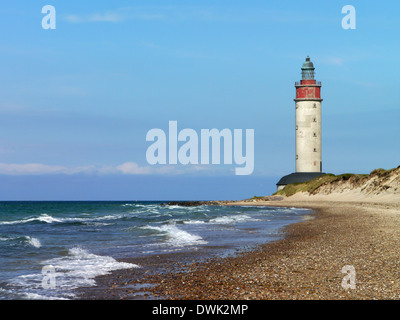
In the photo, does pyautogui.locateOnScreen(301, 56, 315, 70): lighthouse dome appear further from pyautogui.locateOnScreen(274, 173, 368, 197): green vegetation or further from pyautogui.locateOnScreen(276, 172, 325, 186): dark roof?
pyautogui.locateOnScreen(274, 173, 368, 197): green vegetation

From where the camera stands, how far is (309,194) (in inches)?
3118

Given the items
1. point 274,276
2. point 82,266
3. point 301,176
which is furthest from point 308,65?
point 274,276

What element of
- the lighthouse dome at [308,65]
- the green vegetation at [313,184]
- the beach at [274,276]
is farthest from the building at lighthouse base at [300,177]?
the beach at [274,276]

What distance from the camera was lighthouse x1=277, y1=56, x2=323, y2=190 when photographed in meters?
84.9

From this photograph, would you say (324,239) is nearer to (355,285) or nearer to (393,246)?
(393,246)

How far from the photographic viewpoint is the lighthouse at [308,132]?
278ft

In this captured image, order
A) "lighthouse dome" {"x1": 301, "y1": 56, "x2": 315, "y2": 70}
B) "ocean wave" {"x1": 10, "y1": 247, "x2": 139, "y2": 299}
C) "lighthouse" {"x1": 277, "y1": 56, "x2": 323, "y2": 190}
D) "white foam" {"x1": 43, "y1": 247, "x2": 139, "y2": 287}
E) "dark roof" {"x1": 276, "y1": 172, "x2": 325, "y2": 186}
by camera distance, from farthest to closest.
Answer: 1. "lighthouse dome" {"x1": 301, "y1": 56, "x2": 315, "y2": 70}
2. "lighthouse" {"x1": 277, "y1": 56, "x2": 323, "y2": 190}
3. "dark roof" {"x1": 276, "y1": 172, "x2": 325, "y2": 186}
4. "white foam" {"x1": 43, "y1": 247, "x2": 139, "y2": 287}
5. "ocean wave" {"x1": 10, "y1": 247, "x2": 139, "y2": 299}

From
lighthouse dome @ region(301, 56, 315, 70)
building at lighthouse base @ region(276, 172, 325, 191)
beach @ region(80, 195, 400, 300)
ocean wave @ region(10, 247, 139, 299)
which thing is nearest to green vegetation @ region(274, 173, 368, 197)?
building at lighthouse base @ region(276, 172, 325, 191)

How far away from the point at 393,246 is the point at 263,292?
806 centimetres

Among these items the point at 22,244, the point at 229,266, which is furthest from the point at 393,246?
the point at 22,244

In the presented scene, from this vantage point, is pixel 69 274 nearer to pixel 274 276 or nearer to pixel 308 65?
pixel 274 276

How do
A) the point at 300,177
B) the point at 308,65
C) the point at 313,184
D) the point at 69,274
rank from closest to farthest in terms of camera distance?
the point at 69,274, the point at 313,184, the point at 300,177, the point at 308,65

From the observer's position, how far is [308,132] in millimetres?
85312

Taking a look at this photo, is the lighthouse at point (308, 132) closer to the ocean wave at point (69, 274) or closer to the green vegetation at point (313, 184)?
the green vegetation at point (313, 184)
